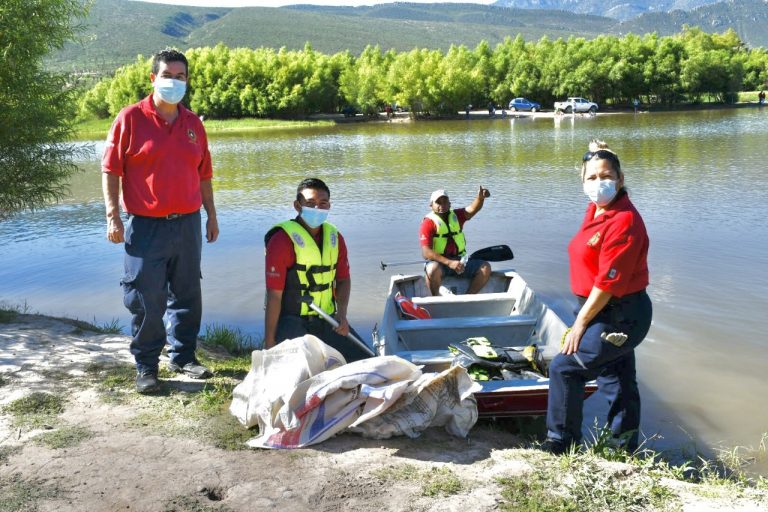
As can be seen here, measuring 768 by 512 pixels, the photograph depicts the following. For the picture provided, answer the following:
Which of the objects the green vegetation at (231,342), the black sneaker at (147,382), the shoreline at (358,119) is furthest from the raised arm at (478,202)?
the shoreline at (358,119)

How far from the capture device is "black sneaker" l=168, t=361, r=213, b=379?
17.6 ft

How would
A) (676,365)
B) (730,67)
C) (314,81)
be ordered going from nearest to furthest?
1. (676,365)
2. (730,67)
3. (314,81)

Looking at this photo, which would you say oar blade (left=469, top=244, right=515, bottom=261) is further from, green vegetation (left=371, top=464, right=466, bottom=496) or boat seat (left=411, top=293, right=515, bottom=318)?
green vegetation (left=371, top=464, right=466, bottom=496)

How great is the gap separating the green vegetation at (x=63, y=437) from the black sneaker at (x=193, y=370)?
1023 mm

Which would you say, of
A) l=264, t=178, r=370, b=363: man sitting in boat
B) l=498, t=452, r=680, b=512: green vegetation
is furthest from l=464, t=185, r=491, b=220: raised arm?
l=498, t=452, r=680, b=512: green vegetation

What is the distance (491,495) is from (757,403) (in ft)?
11.9

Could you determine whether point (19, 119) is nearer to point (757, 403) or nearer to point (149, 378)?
point (149, 378)

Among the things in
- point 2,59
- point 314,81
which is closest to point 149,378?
point 2,59

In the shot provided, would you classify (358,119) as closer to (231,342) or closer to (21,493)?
(231,342)

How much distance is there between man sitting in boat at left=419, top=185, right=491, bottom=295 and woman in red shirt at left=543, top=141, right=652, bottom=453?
3.86m

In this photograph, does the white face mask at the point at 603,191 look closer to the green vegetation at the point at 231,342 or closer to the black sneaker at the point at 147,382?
the black sneaker at the point at 147,382

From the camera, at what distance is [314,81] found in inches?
2916

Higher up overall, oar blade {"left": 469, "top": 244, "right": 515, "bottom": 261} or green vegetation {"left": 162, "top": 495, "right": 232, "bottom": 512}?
oar blade {"left": 469, "top": 244, "right": 515, "bottom": 261}

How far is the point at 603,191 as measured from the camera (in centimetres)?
400
